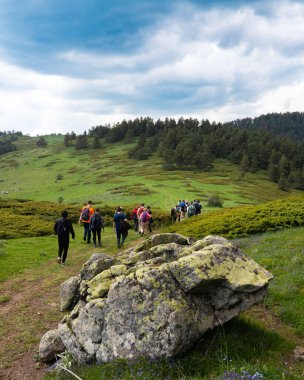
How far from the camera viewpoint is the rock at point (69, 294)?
45.1 ft

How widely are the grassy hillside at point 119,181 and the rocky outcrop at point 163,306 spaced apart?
5478cm

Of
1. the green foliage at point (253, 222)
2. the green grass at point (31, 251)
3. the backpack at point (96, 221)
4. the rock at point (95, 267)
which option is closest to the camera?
the rock at point (95, 267)

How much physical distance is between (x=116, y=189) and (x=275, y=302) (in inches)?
3213

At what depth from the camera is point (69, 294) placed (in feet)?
45.6

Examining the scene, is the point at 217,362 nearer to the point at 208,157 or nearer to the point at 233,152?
the point at 208,157

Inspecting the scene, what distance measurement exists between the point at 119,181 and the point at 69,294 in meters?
94.8

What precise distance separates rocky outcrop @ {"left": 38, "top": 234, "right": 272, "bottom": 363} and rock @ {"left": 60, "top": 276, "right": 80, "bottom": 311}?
2.63 meters

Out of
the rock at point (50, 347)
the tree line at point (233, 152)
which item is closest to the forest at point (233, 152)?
the tree line at point (233, 152)

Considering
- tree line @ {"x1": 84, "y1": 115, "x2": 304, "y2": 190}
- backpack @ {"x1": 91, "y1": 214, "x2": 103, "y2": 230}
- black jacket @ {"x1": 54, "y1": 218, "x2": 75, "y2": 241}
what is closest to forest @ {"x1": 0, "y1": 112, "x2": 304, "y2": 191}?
tree line @ {"x1": 84, "y1": 115, "x2": 304, "y2": 190}

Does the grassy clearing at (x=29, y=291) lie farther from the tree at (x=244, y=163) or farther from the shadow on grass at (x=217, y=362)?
the tree at (x=244, y=163)

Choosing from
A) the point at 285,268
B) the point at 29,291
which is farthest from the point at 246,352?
the point at 29,291

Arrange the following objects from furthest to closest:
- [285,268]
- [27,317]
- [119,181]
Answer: [119,181], [285,268], [27,317]

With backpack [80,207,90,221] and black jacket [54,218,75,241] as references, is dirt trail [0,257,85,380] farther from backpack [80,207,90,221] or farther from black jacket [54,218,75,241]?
backpack [80,207,90,221]

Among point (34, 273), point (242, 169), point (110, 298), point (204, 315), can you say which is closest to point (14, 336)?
point (110, 298)
